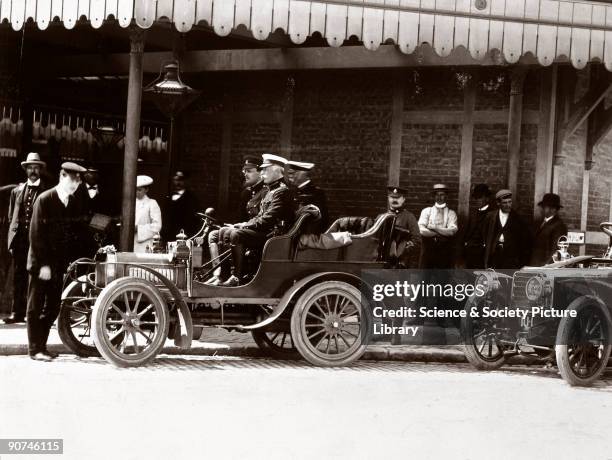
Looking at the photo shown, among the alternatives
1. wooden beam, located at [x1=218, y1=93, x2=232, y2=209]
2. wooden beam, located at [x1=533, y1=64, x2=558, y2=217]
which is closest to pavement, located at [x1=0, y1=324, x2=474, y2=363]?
wooden beam, located at [x1=533, y1=64, x2=558, y2=217]

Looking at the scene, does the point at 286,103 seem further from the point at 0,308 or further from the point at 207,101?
the point at 0,308

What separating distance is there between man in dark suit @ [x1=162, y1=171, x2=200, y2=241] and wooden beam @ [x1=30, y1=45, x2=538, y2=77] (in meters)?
1.81

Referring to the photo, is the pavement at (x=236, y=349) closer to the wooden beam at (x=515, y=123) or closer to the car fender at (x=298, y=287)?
the car fender at (x=298, y=287)

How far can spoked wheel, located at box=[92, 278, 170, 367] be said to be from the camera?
28.7ft

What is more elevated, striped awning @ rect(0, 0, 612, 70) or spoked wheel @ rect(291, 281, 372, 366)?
striped awning @ rect(0, 0, 612, 70)

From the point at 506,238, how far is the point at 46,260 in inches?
193

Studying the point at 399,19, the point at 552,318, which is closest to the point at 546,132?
the point at 399,19

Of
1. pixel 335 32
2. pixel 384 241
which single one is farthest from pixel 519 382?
pixel 335 32

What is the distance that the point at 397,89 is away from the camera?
1364 centimetres

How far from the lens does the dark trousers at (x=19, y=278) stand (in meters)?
11.5

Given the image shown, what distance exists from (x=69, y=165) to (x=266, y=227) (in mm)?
1844

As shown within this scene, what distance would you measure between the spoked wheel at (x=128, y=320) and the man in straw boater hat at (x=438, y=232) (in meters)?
4.01

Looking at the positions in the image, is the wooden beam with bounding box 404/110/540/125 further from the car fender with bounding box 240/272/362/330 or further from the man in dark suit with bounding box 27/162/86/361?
the man in dark suit with bounding box 27/162/86/361

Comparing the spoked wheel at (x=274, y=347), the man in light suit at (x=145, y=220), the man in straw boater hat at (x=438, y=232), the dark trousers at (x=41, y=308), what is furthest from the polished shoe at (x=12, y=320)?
the man in straw boater hat at (x=438, y=232)
